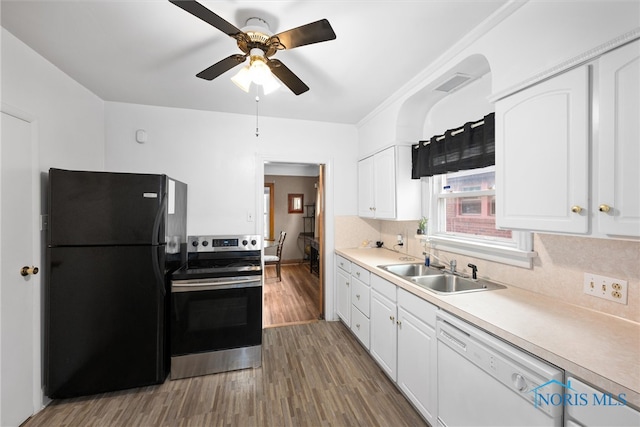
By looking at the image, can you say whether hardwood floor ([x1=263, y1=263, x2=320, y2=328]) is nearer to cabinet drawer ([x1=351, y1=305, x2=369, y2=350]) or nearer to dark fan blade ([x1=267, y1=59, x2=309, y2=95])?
cabinet drawer ([x1=351, y1=305, x2=369, y2=350])

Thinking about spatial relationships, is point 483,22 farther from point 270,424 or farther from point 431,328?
point 270,424

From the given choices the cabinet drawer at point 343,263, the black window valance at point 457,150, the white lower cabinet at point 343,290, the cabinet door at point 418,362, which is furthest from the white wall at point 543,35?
Answer: the white lower cabinet at point 343,290

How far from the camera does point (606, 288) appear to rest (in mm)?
1319

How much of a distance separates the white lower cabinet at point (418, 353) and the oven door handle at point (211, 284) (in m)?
1.28

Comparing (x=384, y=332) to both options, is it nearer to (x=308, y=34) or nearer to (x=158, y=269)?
(x=158, y=269)

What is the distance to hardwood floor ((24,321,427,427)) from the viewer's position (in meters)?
1.85

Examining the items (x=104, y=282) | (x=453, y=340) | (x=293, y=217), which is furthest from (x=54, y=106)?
(x=293, y=217)

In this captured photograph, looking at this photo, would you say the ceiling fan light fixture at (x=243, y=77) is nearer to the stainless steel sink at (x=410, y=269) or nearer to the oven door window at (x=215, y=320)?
the oven door window at (x=215, y=320)

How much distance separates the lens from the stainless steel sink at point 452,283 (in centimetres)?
186

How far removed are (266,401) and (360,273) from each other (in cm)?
134

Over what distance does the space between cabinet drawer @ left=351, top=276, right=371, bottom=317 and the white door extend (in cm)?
254

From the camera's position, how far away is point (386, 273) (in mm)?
2189

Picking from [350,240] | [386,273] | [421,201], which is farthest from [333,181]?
[386,273]

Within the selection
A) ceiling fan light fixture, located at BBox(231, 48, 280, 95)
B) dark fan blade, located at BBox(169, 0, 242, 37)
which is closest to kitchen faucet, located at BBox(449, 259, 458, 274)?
ceiling fan light fixture, located at BBox(231, 48, 280, 95)
